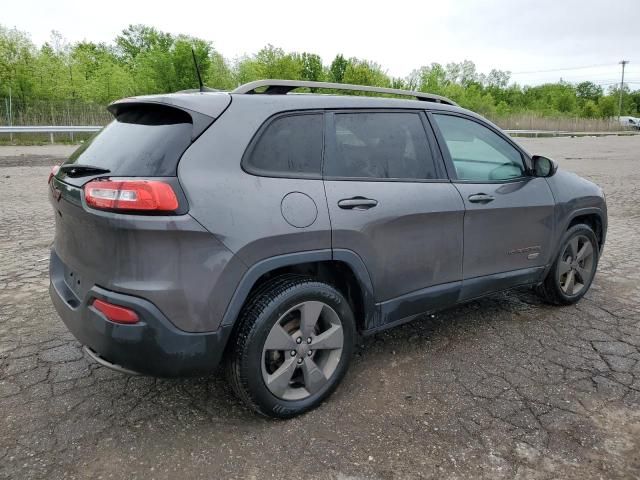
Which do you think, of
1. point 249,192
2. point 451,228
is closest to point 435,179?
point 451,228

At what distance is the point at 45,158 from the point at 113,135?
54.5 feet

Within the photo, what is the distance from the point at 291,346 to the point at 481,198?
5.44 feet

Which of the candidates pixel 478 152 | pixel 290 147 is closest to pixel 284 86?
pixel 290 147

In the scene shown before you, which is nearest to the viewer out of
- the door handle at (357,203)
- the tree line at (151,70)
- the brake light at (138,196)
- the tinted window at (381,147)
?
the brake light at (138,196)

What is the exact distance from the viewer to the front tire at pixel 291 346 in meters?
2.56

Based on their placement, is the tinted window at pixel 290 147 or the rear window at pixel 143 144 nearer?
the rear window at pixel 143 144

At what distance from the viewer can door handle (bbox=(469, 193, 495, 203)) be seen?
11.3ft

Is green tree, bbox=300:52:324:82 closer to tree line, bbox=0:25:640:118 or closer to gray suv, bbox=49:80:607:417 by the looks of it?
tree line, bbox=0:25:640:118

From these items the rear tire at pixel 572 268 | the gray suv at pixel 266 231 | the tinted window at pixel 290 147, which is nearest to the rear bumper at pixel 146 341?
the gray suv at pixel 266 231

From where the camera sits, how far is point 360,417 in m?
2.81

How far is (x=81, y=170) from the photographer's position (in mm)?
2631

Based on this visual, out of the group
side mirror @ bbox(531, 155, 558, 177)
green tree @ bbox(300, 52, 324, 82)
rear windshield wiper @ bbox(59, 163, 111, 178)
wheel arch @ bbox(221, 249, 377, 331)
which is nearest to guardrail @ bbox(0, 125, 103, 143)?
rear windshield wiper @ bbox(59, 163, 111, 178)

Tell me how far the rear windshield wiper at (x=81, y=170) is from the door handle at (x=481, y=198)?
220 cm

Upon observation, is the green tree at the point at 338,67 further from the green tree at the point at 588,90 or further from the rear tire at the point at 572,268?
the green tree at the point at 588,90
